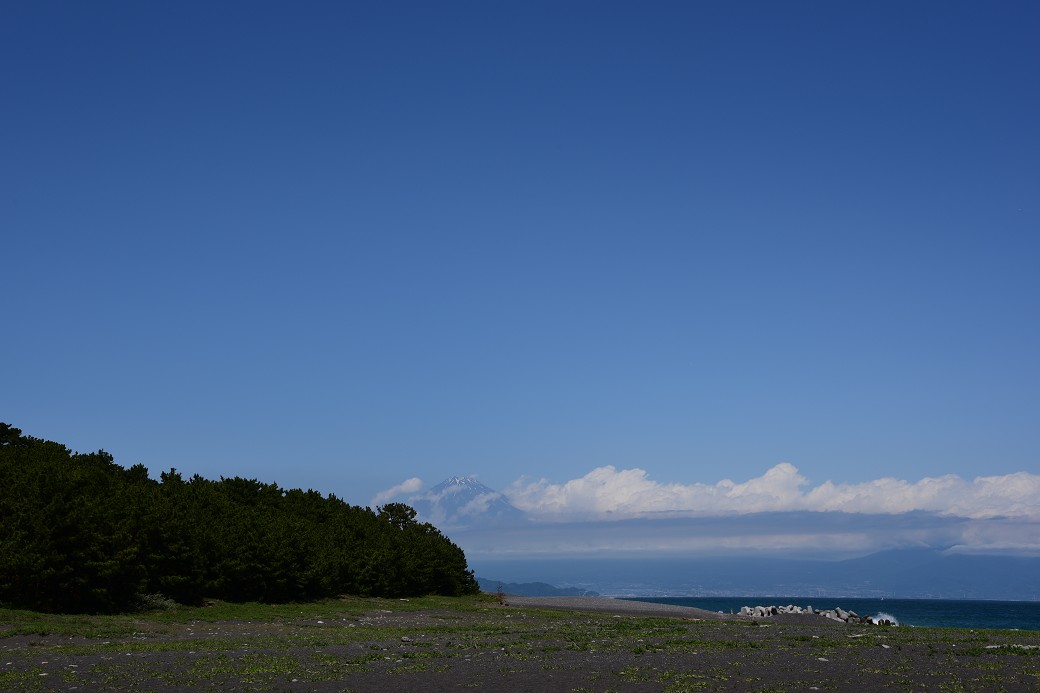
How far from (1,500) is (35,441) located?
39.6 meters

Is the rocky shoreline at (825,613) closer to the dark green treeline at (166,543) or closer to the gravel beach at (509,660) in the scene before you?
the gravel beach at (509,660)

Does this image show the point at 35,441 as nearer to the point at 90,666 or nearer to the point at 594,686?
the point at 90,666

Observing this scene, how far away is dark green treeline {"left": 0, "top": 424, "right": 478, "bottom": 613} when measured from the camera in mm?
47906

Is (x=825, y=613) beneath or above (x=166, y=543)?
beneath

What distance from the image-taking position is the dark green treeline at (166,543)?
47.9 meters

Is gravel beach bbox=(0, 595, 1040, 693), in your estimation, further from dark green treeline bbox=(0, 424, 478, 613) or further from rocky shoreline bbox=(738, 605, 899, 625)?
rocky shoreline bbox=(738, 605, 899, 625)

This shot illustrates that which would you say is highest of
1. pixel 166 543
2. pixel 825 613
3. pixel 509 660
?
pixel 166 543

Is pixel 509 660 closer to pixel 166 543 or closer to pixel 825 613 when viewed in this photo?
pixel 166 543

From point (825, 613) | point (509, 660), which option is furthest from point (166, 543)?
point (825, 613)

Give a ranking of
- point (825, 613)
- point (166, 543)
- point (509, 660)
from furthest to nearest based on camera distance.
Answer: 1. point (825, 613)
2. point (166, 543)
3. point (509, 660)

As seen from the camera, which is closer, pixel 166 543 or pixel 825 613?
pixel 166 543

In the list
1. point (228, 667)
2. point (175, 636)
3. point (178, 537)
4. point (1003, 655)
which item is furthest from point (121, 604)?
point (1003, 655)

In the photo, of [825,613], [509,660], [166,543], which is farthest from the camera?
[825,613]

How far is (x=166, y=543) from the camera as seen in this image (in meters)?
55.8
